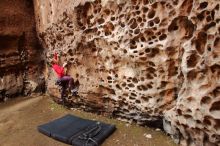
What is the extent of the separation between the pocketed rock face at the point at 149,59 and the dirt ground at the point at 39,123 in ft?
0.72

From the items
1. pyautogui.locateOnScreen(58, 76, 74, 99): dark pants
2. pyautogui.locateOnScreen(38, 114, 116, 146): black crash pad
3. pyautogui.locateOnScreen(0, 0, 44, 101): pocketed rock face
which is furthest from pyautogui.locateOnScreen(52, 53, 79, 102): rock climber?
pyautogui.locateOnScreen(0, 0, 44, 101): pocketed rock face

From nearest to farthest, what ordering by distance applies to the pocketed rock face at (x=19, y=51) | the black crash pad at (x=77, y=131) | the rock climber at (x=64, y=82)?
1. the black crash pad at (x=77, y=131)
2. the rock climber at (x=64, y=82)
3. the pocketed rock face at (x=19, y=51)

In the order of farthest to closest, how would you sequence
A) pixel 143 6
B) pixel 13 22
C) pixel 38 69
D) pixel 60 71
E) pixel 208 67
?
1. pixel 38 69
2. pixel 13 22
3. pixel 60 71
4. pixel 143 6
5. pixel 208 67

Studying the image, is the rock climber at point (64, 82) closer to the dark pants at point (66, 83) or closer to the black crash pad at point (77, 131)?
the dark pants at point (66, 83)

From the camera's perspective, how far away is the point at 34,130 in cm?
421

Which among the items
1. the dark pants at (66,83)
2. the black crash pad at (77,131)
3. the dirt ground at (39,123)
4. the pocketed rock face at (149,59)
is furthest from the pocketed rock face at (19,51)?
the black crash pad at (77,131)

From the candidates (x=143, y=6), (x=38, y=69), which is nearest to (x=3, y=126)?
(x=38, y=69)

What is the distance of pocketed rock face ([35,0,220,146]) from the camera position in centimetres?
290

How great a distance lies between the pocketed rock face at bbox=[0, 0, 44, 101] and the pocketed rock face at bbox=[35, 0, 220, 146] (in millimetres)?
1807

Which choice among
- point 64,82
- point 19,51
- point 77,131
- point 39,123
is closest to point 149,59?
point 77,131

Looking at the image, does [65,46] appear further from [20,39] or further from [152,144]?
[152,144]

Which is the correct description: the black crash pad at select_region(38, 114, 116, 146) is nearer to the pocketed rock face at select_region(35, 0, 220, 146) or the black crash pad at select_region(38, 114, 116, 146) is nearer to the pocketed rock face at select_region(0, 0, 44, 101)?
the pocketed rock face at select_region(35, 0, 220, 146)

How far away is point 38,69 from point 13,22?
155cm

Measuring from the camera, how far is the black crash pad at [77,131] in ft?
11.5
